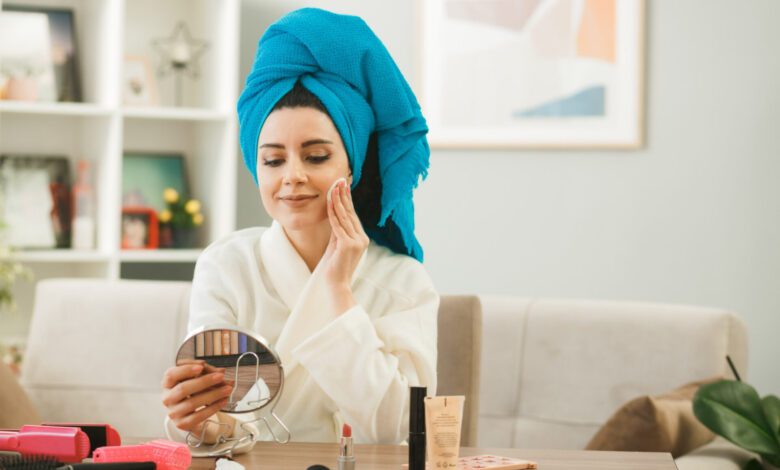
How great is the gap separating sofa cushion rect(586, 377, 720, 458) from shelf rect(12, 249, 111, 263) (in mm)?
1985

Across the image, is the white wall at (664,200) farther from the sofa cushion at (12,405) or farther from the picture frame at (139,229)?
the sofa cushion at (12,405)

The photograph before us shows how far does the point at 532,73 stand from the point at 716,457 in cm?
180

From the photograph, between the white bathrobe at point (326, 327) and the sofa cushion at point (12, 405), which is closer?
the white bathrobe at point (326, 327)

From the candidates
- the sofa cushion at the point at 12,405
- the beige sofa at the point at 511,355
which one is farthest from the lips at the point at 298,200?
the beige sofa at the point at 511,355

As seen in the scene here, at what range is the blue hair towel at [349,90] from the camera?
5.22ft

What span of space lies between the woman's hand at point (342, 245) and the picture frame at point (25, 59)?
Result: 2240mm

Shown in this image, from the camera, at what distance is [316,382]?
1554 mm

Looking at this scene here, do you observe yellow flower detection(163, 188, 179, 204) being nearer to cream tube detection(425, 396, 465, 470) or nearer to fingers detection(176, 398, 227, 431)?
fingers detection(176, 398, 227, 431)

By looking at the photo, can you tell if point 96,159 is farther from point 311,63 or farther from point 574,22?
point 311,63

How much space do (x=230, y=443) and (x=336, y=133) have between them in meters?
0.51

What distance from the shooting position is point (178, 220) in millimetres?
3717

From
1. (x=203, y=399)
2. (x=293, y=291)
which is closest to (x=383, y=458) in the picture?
(x=203, y=399)

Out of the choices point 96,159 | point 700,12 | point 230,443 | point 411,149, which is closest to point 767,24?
point 700,12

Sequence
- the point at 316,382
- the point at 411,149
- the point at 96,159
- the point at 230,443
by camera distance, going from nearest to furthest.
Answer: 1. the point at 230,443
2. the point at 316,382
3. the point at 411,149
4. the point at 96,159
